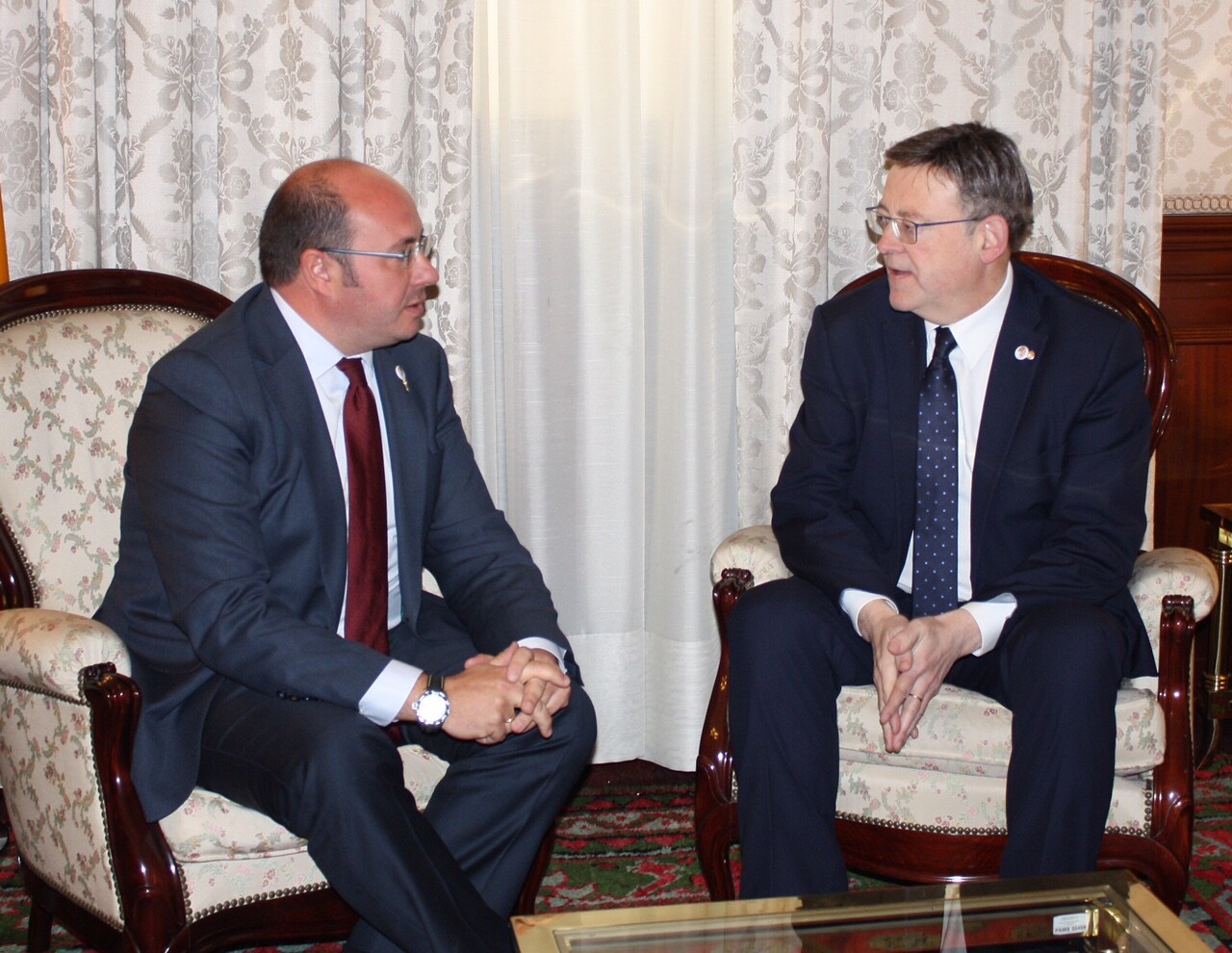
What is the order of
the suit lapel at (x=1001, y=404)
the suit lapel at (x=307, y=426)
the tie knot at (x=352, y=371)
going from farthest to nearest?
the suit lapel at (x=1001, y=404), the tie knot at (x=352, y=371), the suit lapel at (x=307, y=426)

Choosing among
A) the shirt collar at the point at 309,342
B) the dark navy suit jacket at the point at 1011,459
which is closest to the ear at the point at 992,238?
the dark navy suit jacket at the point at 1011,459

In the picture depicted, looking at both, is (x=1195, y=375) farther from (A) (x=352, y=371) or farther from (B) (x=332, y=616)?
(B) (x=332, y=616)

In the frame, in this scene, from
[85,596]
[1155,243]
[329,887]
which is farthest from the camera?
[1155,243]

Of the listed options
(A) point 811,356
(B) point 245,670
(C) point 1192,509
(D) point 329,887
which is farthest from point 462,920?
(C) point 1192,509

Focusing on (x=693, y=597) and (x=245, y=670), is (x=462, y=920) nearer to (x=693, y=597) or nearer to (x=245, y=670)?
(x=245, y=670)

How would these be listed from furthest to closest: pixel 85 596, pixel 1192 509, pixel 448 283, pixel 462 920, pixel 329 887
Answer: pixel 1192 509 < pixel 448 283 < pixel 85 596 < pixel 329 887 < pixel 462 920

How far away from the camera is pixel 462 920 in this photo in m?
2.06

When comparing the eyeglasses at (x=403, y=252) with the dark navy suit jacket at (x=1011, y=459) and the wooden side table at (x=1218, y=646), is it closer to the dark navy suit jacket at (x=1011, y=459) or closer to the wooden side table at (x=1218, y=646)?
the dark navy suit jacket at (x=1011, y=459)

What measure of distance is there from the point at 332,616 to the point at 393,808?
41cm

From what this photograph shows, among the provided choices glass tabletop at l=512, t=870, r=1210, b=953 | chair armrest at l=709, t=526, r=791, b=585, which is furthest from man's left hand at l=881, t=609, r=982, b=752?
glass tabletop at l=512, t=870, r=1210, b=953

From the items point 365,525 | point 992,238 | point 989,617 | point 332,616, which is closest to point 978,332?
point 992,238

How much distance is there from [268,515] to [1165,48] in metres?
2.45

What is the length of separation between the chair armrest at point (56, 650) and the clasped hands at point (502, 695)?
463 millimetres

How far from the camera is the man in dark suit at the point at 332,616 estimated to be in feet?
6.75
